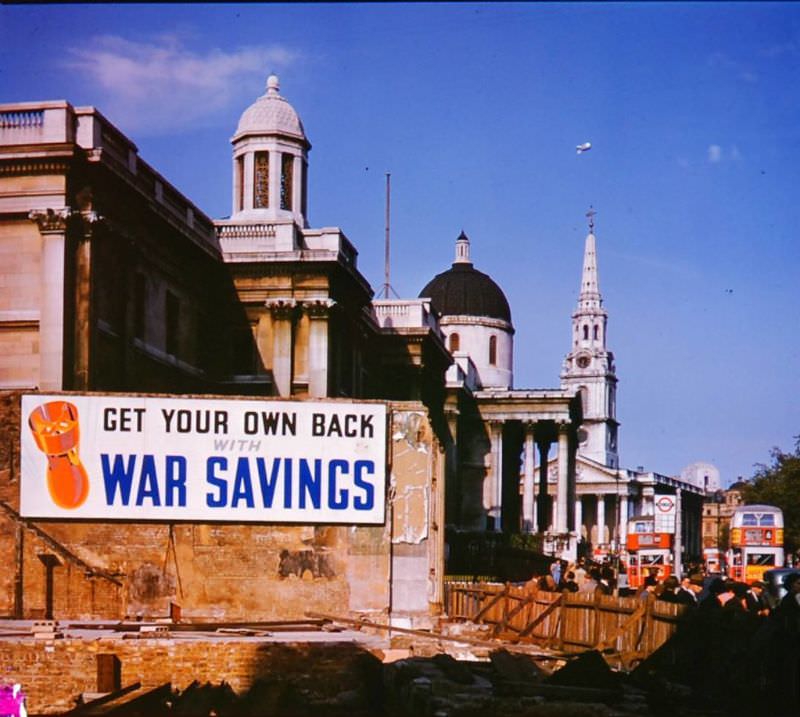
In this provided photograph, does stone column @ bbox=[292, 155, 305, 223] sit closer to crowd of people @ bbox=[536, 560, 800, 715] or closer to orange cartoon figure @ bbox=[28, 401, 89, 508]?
orange cartoon figure @ bbox=[28, 401, 89, 508]

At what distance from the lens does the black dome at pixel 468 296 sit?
95062 millimetres

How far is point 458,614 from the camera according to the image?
30094 millimetres

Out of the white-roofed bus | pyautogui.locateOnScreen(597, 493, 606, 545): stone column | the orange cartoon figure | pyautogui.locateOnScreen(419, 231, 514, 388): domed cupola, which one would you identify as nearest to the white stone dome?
the white-roofed bus

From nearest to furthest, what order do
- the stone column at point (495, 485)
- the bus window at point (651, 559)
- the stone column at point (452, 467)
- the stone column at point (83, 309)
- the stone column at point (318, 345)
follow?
the stone column at point (83, 309) < the stone column at point (318, 345) < the bus window at point (651, 559) < the stone column at point (452, 467) < the stone column at point (495, 485)

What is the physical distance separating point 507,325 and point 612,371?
7075 centimetres

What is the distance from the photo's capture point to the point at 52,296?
31922mm

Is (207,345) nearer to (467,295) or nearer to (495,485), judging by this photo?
(495,485)

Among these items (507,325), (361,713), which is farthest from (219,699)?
(507,325)

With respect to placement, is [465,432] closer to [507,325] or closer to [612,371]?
[507,325]

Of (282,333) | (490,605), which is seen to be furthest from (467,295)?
(490,605)

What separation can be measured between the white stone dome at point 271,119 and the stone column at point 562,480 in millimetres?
35707

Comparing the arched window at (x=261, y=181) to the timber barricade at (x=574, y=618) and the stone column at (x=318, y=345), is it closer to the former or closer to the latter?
the stone column at (x=318, y=345)

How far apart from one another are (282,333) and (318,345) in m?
1.31

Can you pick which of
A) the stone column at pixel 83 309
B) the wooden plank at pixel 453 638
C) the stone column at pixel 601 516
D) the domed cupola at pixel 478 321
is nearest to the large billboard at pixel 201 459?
the wooden plank at pixel 453 638
